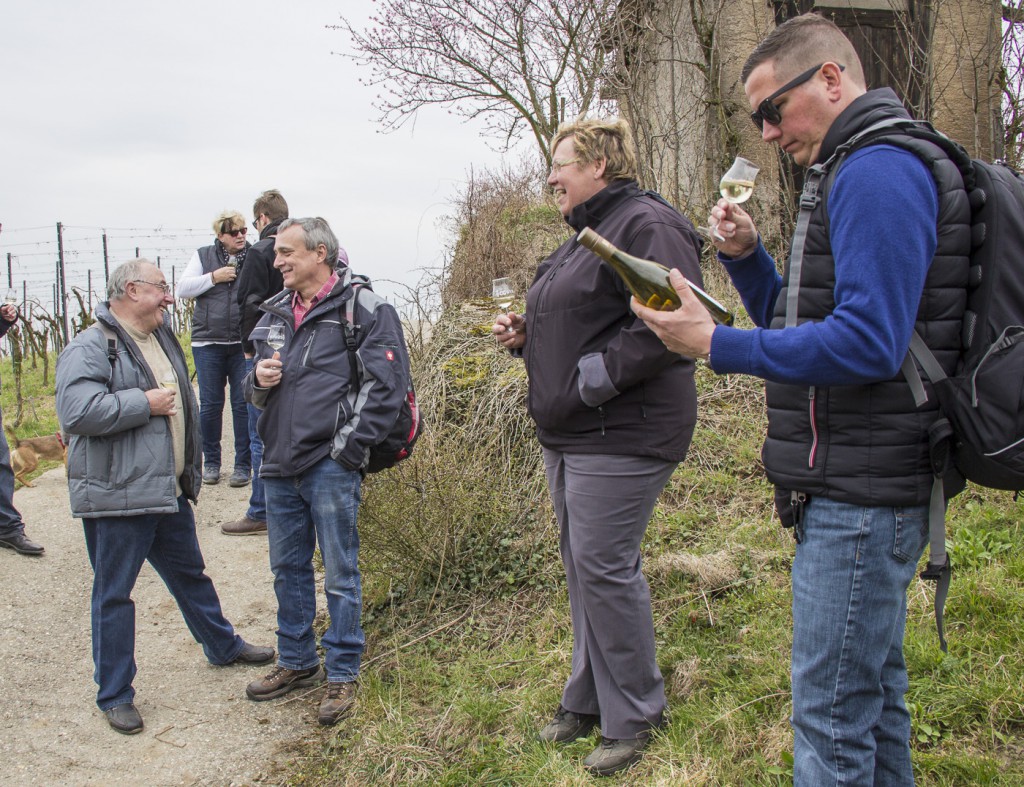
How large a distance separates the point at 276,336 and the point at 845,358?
2916mm

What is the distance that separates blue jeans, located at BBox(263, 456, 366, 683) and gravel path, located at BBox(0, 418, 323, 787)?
33 cm

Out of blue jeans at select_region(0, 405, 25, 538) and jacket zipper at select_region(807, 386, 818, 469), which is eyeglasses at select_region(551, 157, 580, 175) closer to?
jacket zipper at select_region(807, 386, 818, 469)

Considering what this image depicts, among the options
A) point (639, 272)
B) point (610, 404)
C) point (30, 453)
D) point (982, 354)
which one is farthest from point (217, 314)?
point (982, 354)

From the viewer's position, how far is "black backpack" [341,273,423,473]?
13.2 feet

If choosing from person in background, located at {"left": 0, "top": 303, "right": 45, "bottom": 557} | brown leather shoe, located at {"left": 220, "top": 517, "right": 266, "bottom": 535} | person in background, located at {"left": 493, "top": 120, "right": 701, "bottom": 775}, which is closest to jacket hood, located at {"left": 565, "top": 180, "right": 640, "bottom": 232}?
person in background, located at {"left": 493, "top": 120, "right": 701, "bottom": 775}

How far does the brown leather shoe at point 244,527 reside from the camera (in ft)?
21.2

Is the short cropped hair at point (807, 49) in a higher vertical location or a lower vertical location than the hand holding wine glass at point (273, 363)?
higher

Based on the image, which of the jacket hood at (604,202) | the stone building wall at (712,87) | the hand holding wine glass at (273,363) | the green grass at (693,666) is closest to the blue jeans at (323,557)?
the green grass at (693,666)

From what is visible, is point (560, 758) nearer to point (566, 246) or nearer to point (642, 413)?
point (642, 413)

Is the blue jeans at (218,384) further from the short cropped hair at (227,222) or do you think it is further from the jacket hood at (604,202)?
the jacket hood at (604,202)

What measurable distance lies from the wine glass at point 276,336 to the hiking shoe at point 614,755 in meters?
2.30

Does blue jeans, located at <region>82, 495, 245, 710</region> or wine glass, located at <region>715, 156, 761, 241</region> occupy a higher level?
wine glass, located at <region>715, 156, 761, 241</region>

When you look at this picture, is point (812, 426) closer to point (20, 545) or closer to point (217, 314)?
point (217, 314)

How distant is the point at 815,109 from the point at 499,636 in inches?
127
